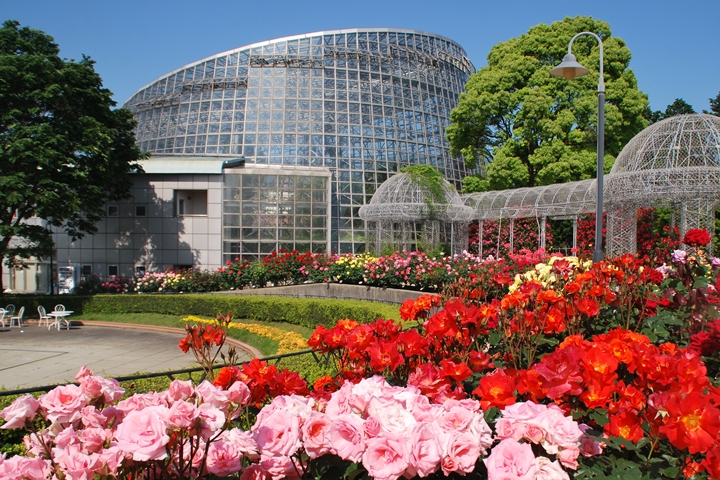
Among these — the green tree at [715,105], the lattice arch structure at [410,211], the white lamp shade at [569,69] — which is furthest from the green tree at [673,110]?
the white lamp shade at [569,69]

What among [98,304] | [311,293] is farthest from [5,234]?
[311,293]

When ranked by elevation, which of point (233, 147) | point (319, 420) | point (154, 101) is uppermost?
point (154, 101)

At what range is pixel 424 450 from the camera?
129 centimetres

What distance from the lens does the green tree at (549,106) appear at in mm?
19578

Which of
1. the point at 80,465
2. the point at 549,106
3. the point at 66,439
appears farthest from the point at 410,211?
the point at 80,465

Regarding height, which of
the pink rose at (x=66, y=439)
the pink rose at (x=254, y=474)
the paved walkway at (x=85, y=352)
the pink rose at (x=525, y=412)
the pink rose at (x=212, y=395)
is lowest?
the paved walkway at (x=85, y=352)

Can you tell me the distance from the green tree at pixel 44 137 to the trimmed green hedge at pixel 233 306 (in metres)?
1.61

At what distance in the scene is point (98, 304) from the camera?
16156 mm

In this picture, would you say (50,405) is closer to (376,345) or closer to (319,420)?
(319,420)

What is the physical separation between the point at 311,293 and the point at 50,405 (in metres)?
12.7

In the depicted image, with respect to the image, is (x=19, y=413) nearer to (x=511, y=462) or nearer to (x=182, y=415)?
(x=182, y=415)

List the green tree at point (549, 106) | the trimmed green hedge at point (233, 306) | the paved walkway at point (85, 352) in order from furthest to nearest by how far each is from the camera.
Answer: the green tree at point (549, 106)
the trimmed green hedge at point (233, 306)
the paved walkway at point (85, 352)

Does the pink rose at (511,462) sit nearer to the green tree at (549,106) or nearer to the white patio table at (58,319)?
the white patio table at (58,319)

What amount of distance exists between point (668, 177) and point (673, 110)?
849 inches
